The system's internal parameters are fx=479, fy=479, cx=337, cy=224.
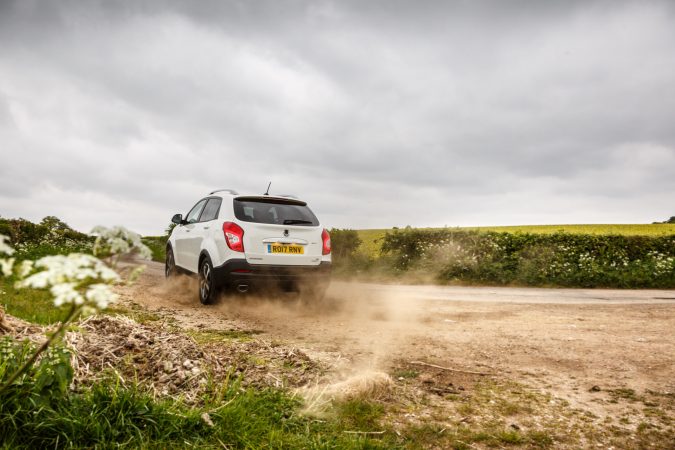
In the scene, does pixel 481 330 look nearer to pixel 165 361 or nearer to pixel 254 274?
pixel 254 274

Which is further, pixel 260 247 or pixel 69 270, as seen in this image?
pixel 260 247

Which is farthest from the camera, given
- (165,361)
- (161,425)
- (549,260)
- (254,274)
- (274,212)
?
(549,260)

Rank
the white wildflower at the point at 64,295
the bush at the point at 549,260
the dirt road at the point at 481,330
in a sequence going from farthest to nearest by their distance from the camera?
the bush at the point at 549,260 → the dirt road at the point at 481,330 → the white wildflower at the point at 64,295

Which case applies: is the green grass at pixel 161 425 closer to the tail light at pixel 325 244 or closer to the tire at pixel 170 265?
the tail light at pixel 325 244

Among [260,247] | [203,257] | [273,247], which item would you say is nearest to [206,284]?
[203,257]

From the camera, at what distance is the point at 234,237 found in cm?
768

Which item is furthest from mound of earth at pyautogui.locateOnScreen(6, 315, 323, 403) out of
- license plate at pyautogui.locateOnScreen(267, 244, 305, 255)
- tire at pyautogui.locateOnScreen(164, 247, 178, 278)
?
tire at pyautogui.locateOnScreen(164, 247, 178, 278)

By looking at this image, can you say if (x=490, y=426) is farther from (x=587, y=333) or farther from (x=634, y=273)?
(x=634, y=273)

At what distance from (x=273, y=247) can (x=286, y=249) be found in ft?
0.75

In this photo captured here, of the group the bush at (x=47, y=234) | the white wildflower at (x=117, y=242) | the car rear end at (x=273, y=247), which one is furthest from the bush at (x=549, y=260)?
the white wildflower at (x=117, y=242)

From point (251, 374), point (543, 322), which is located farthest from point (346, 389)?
point (543, 322)

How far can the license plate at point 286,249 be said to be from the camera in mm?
7797

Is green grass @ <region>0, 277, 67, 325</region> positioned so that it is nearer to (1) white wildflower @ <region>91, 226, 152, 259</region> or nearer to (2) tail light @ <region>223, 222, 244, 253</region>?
(2) tail light @ <region>223, 222, 244, 253</region>

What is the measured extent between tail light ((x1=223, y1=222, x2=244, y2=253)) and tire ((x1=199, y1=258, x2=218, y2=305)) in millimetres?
648
